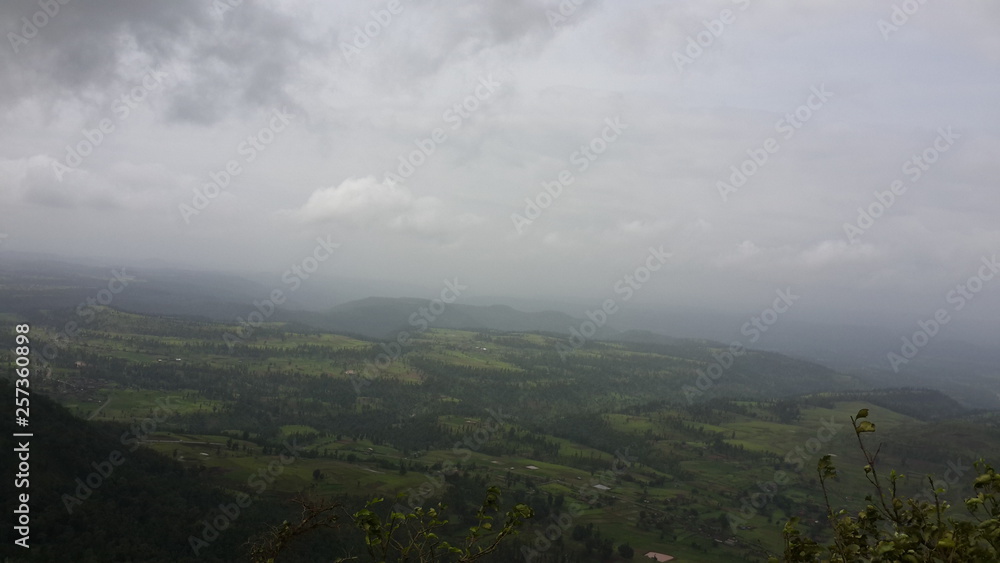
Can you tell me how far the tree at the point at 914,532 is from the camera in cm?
520

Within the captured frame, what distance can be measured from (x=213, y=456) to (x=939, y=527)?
11580cm

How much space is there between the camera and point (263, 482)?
289 feet
